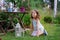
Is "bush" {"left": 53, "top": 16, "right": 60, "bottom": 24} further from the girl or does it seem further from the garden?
the girl

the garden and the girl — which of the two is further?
the girl

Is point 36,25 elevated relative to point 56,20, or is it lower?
elevated

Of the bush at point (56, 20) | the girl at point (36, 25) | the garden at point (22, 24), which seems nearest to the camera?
the garden at point (22, 24)

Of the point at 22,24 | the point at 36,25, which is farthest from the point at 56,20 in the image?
the point at 36,25

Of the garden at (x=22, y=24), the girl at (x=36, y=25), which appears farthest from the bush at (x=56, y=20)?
the girl at (x=36, y=25)

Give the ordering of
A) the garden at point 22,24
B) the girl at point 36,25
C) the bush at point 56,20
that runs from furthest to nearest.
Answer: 1. the bush at point 56,20
2. the girl at point 36,25
3. the garden at point 22,24

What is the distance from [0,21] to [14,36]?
2.77 ft

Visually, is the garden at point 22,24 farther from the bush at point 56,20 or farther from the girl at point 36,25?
the girl at point 36,25

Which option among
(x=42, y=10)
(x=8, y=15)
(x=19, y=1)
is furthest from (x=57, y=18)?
(x=8, y=15)

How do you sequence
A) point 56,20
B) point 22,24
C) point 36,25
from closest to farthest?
point 36,25, point 22,24, point 56,20

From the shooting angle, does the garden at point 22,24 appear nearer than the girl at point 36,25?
Yes

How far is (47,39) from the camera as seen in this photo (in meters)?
7.44

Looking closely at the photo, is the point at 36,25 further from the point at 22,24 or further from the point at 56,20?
the point at 56,20

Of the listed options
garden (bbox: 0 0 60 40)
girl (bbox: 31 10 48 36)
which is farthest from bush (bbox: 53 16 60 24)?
girl (bbox: 31 10 48 36)
